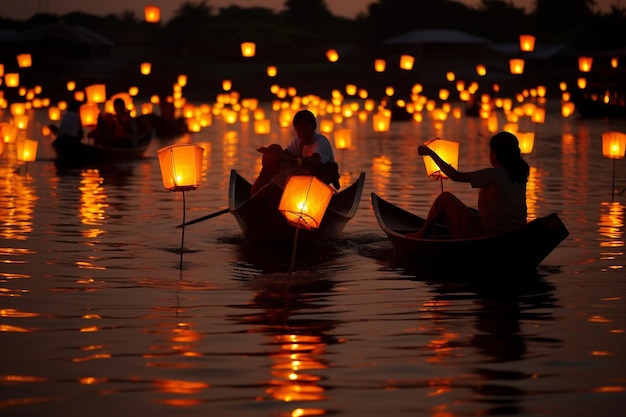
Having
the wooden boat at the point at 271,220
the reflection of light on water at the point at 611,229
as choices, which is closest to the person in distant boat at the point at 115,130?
the reflection of light on water at the point at 611,229

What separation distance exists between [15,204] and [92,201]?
1.07 metres

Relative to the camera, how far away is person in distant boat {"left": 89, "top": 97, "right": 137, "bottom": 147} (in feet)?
84.8

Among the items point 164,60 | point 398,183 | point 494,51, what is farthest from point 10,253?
point 494,51

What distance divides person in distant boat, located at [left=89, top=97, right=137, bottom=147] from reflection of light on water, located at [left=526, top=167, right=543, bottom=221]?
7.69 meters

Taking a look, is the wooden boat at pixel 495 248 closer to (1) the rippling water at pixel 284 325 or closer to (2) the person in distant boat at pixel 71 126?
(1) the rippling water at pixel 284 325

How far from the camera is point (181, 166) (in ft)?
40.4

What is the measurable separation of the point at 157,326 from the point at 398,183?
13.4 m

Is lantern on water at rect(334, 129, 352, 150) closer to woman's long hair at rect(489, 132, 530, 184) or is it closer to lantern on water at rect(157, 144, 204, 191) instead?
lantern on water at rect(157, 144, 204, 191)

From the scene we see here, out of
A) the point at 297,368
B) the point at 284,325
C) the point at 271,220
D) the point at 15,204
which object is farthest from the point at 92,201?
the point at 297,368

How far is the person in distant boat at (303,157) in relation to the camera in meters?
13.7

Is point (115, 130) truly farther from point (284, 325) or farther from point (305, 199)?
point (284, 325)

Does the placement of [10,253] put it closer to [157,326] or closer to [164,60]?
[157,326]

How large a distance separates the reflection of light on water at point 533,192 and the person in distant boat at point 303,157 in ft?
12.9

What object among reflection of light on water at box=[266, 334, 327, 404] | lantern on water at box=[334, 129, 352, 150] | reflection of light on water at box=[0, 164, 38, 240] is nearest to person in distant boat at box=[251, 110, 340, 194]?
reflection of light on water at box=[0, 164, 38, 240]
